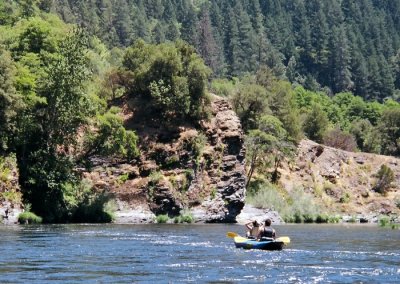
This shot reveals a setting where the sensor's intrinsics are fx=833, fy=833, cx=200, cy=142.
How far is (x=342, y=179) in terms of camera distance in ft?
343

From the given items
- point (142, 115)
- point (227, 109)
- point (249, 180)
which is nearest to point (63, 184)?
point (142, 115)

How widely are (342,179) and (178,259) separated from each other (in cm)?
7137

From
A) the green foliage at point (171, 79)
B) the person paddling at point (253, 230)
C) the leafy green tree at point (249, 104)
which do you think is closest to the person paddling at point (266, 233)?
the person paddling at point (253, 230)

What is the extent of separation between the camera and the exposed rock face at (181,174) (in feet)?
230

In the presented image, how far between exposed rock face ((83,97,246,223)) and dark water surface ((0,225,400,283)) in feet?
55.4

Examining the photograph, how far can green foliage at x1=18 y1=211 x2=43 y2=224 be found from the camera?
60.6 meters

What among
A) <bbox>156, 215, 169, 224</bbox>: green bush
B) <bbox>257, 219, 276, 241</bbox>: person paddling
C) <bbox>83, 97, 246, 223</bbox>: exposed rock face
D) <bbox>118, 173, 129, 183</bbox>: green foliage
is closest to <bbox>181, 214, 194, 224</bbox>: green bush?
<bbox>83, 97, 246, 223</bbox>: exposed rock face

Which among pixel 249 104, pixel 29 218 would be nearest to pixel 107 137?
pixel 29 218

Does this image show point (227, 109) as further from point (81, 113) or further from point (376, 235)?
point (376, 235)

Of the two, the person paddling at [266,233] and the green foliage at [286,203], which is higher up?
the green foliage at [286,203]

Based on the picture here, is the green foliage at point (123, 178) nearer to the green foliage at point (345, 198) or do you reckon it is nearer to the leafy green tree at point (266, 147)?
the leafy green tree at point (266, 147)

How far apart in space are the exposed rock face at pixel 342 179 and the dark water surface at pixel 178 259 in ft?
149

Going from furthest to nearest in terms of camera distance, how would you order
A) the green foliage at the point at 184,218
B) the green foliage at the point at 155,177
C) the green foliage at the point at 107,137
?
the green foliage at the point at 155,177 → the green foliage at the point at 184,218 → the green foliage at the point at 107,137

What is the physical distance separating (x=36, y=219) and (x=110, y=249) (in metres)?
23.1
